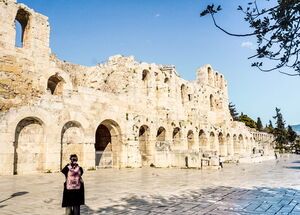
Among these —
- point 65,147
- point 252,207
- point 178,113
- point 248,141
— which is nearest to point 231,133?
point 248,141

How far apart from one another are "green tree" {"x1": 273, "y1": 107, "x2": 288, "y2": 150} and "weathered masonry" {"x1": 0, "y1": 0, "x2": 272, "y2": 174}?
31619 millimetres

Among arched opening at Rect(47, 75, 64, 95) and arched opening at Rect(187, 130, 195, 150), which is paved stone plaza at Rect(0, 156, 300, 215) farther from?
arched opening at Rect(187, 130, 195, 150)

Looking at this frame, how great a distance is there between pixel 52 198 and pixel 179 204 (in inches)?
131

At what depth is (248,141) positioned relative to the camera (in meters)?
36.2

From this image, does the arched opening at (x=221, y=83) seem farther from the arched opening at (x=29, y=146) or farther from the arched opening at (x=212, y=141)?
the arched opening at (x=29, y=146)

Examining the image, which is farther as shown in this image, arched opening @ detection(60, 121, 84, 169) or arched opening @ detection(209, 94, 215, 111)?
arched opening @ detection(209, 94, 215, 111)

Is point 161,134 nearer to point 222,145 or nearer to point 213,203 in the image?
point 222,145

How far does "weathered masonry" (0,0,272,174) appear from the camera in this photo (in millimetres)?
13570

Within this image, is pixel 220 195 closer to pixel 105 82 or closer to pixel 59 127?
pixel 59 127

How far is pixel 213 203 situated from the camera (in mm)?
6680

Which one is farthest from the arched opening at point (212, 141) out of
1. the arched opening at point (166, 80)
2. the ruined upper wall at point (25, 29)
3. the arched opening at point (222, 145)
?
the ruined upper wall at point (25, 29)

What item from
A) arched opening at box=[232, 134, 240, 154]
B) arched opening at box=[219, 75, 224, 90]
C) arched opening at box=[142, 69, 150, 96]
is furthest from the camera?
arched opening at box=[219, 75, 224, 90]

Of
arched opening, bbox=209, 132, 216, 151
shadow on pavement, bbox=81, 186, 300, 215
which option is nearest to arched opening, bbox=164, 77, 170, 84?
arched opening, bbox=209, 132, 216, 151

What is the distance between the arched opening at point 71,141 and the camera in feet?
49.4
